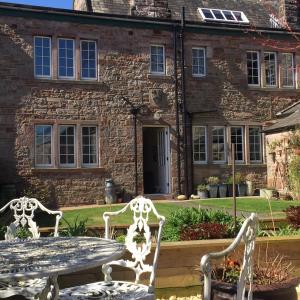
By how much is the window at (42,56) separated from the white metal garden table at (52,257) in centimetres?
1365

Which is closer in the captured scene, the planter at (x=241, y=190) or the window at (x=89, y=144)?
the window at (x=89, y=144)

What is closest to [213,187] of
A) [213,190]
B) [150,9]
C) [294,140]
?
[213,190]

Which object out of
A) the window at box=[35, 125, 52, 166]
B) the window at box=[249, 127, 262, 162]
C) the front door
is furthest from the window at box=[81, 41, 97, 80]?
the window at box=[249, 127, 262, 162]

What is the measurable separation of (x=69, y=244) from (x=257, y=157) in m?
16.7

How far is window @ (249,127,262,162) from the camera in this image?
19.5 meters

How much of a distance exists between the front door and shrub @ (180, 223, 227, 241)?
11.9m

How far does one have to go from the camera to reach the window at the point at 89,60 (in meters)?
17.4

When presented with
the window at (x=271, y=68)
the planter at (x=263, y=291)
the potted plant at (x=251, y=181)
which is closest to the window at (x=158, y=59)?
the window at (x=271, y=68)

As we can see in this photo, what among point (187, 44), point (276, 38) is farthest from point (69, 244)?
point (276, 38)

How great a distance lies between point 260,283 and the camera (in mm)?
4168

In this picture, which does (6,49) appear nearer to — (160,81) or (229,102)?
(160,81)

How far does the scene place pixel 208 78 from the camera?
1886cm

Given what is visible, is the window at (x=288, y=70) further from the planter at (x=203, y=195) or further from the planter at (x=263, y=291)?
the planter at (x=263, y=291)

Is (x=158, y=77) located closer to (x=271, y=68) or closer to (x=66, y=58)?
(x=66, y=58)
